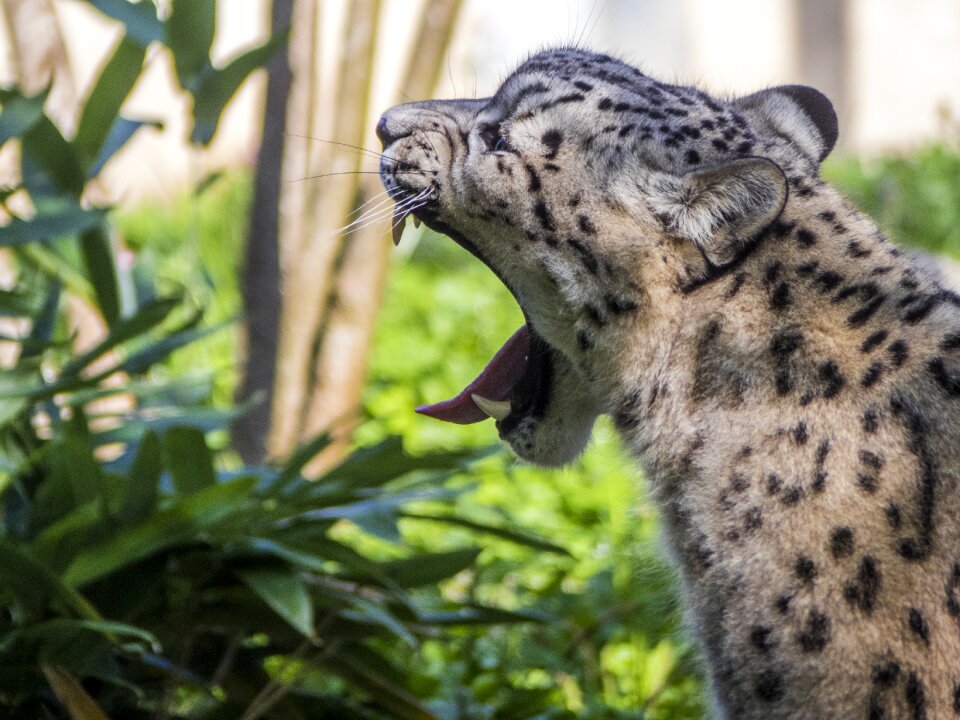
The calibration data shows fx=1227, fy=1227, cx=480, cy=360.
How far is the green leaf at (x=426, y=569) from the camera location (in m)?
3.19

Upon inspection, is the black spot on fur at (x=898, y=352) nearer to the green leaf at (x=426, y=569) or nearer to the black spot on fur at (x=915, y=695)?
the black spot on fur at (x=915, y=695)

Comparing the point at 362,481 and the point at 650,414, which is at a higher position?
the point at 650,414

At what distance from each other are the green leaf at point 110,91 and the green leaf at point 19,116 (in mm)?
327

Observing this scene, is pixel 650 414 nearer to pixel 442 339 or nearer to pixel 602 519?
pixel 602 519

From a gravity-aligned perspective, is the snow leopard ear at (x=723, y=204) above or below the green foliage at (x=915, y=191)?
above

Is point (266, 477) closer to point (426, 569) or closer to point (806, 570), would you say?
point (426, 569)

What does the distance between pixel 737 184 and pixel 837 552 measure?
68cm

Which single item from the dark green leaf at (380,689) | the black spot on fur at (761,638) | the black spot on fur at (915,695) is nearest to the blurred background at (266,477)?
the dark green leaf at (380,689)

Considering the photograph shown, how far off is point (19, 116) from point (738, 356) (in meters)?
1.79

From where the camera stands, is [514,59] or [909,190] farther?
[909,190]

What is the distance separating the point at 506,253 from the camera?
2.51 m

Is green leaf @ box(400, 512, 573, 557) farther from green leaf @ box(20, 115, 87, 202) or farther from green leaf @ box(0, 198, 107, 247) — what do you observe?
green leaf @ box(20, 115, 87, 202)

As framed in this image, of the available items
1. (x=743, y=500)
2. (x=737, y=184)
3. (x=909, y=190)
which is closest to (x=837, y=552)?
(x=743, y=500)

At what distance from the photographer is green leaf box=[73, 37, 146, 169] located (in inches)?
130
